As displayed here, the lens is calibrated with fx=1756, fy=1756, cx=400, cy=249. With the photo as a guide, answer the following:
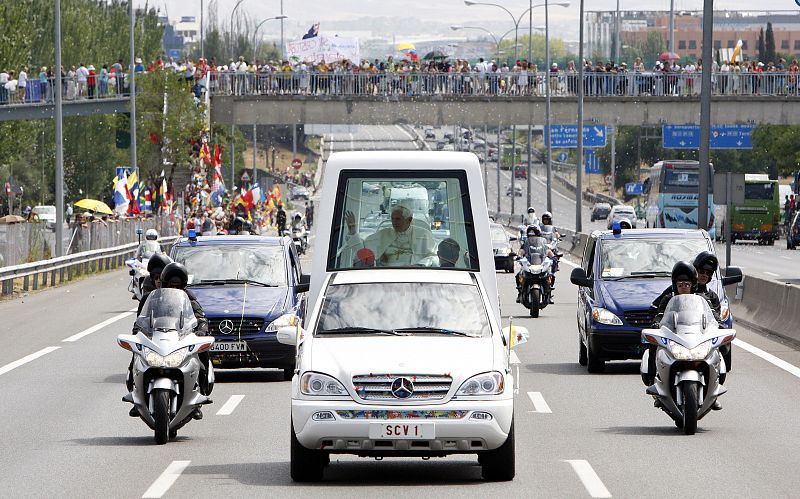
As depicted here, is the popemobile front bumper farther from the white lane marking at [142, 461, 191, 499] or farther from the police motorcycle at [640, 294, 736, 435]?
the police motorcycle at [640, 294, 736, 435]

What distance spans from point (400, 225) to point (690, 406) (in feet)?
9.56

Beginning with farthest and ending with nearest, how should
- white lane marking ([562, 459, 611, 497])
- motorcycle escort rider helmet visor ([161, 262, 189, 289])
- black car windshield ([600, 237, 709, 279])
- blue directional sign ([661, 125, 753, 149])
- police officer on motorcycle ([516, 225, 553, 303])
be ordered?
blue directional sign ([661, 125, 753, 149]) < police officer on motorcycle ([516, 225, 553, 303]) < black car windshield ([600, 237, 709, 279]) < motorcycle escort rider helmet visor ([161, 262, 189, 289]) < white lane marking ([562, 459, 611, 497])

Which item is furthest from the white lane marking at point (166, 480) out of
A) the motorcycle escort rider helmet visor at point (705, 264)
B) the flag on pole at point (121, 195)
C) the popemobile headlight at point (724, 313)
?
the flag on pole at point (121, 195)

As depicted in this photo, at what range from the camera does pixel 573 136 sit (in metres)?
91.8

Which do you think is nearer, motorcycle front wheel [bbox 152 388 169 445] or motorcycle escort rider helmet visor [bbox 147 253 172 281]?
motorcycle front wheel [bbox 152 388 169 445]

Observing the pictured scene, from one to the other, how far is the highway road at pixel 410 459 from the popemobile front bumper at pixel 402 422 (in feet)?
1.08

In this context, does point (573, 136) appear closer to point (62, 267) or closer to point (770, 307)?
point (62, 267)

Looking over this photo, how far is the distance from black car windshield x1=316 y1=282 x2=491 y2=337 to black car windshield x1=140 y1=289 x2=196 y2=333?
1.87 m

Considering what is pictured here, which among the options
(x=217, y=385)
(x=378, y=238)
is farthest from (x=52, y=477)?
(x=217, y=385)

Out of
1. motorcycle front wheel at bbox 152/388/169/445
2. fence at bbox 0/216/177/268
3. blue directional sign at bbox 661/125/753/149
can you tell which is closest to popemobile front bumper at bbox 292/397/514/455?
motorcycle front wheel at bbox 152/388/169/445

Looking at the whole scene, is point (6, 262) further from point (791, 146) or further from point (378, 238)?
point (791, 146)

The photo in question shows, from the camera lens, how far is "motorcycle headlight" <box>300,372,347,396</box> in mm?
11312

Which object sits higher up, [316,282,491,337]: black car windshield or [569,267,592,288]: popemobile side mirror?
[316,282,491,337]: black car windshield

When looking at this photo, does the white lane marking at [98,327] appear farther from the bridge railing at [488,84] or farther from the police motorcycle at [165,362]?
the bridge railing at [488,84]
